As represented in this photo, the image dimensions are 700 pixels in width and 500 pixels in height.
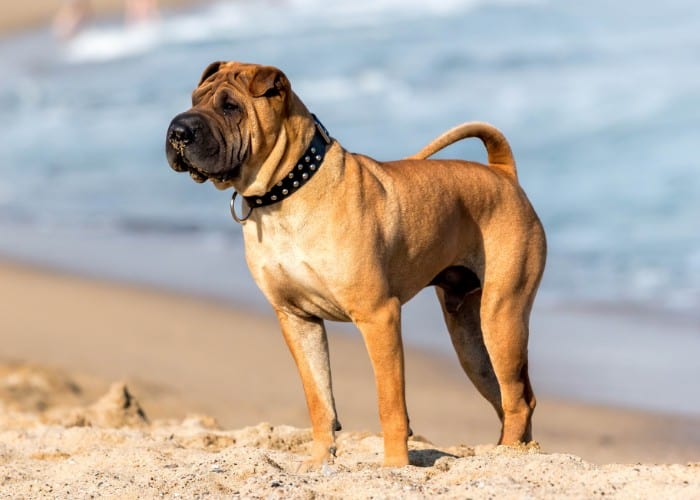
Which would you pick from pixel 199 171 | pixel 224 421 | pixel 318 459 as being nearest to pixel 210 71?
pixel 199 171

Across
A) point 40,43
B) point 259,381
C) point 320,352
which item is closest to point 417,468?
point 320,352

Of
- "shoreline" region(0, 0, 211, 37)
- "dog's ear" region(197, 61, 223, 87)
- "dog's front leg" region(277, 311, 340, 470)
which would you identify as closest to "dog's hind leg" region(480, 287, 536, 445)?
"dog's front leg" region(277, 311, 340, 470)

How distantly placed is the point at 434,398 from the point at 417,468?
3.09m

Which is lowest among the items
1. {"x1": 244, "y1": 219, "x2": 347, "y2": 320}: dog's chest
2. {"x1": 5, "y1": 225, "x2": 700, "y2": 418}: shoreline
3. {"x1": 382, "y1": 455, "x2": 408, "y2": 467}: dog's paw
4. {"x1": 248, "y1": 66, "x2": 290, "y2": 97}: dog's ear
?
{"x1": 5, "y1": 225, "x2": 700, "y2": 418}: shoreline

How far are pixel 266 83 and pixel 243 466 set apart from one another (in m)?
1.50

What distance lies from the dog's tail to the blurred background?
2.50m

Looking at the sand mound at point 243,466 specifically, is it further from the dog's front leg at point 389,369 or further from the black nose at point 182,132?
the black nose at point 182,132

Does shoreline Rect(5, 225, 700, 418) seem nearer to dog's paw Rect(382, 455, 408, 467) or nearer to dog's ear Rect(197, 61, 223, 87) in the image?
dog's paw Rect(382, 455, 408, 467)

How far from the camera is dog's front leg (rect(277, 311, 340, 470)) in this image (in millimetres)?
5258

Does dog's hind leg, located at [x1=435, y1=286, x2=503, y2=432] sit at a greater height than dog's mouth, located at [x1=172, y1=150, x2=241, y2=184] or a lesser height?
lesser

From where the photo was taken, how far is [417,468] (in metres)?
5.02

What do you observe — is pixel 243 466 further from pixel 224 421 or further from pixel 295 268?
pixel 224 421

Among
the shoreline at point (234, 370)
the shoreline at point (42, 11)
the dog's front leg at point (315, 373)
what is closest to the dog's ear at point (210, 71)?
the dog's front leg at point (315, 373)

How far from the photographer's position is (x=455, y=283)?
5.75 meters
